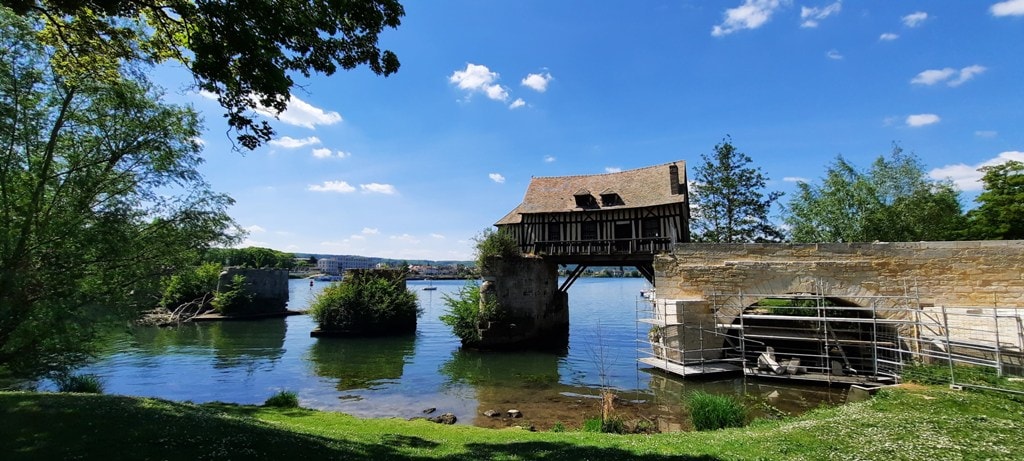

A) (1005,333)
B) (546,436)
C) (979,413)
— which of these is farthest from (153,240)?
(1005,333)

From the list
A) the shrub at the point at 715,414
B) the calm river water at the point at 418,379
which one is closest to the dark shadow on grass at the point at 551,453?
the shrub at the point at 715,414

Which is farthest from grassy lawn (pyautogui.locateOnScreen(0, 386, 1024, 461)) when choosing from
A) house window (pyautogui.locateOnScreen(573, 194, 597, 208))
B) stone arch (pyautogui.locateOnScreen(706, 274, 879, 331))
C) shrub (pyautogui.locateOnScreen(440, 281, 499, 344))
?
house window (pyautogui.locateOnScreen(573, 194, 597, 208))

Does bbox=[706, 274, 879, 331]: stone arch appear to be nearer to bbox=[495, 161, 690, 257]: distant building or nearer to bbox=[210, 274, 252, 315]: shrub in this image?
bbox=[495, 161, 690, 257]: distant building

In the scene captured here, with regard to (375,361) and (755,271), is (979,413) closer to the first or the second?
(755,271)

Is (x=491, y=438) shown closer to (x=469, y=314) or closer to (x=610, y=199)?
(x=469, y=314)

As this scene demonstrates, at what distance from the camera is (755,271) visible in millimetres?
15680

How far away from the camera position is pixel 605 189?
80.5ft

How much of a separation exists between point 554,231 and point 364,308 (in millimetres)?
13002

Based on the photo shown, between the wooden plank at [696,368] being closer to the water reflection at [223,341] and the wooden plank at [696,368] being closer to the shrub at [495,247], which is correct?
the shrub at [495,247]

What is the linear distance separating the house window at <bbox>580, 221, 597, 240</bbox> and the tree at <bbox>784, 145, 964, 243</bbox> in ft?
39.5

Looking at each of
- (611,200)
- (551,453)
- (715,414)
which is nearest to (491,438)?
(551,453)

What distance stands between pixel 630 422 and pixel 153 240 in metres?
11.1

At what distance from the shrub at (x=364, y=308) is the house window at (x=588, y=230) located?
41.8ft

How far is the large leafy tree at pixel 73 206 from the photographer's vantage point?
308 inches
